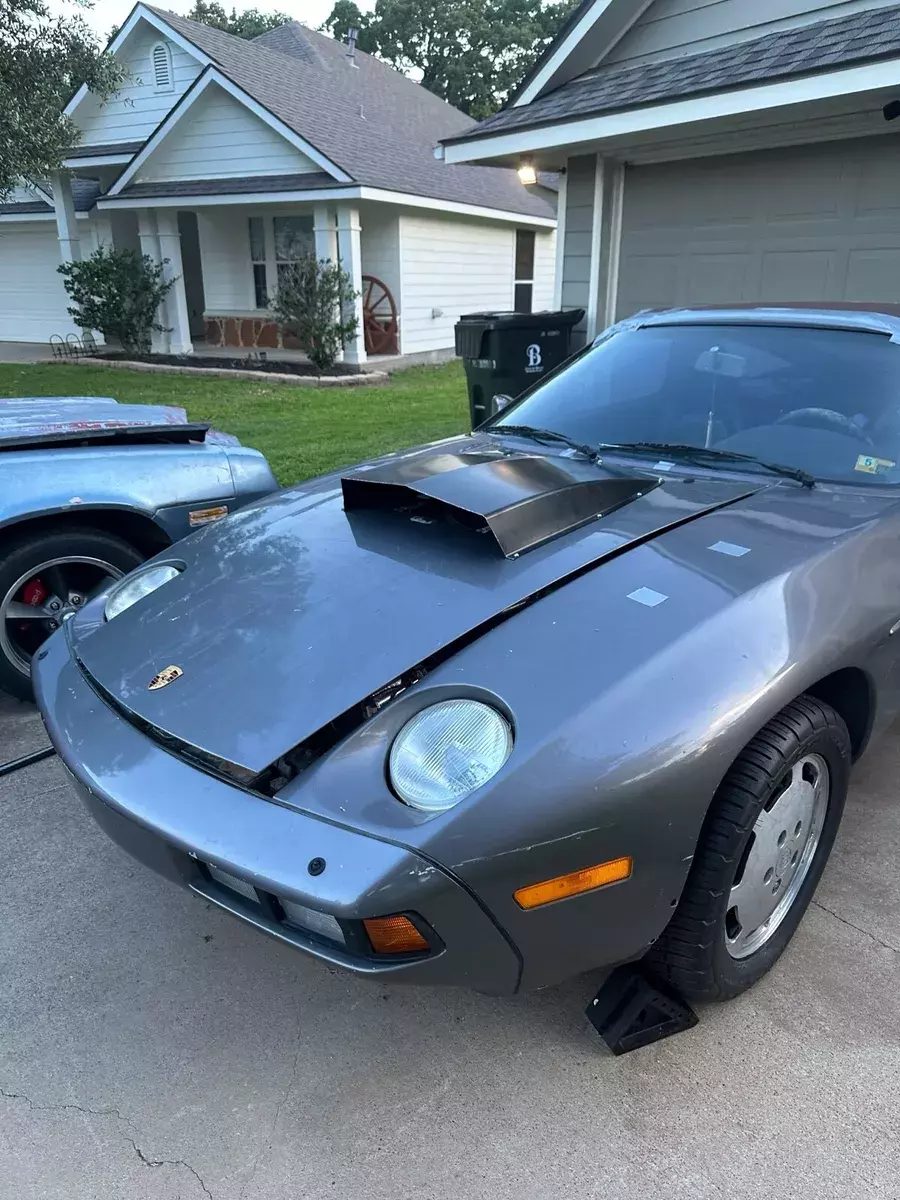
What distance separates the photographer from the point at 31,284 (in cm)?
1914

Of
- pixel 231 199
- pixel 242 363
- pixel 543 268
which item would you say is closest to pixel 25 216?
pixel 231 199

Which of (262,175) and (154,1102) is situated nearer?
(154,1102)

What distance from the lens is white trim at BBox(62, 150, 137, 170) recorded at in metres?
16.1

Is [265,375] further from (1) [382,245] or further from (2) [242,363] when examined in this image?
(1) [382,245]

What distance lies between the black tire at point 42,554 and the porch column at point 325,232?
11642mm

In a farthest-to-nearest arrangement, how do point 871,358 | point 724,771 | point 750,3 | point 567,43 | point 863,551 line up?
point 567,43
point 750,3
point 871,358
point 863,551
point 724,771

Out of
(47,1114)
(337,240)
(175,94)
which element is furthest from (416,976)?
(175,94)

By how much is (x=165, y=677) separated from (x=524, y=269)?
19968 millimetres

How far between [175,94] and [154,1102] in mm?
18200

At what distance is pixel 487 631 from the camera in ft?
6.22

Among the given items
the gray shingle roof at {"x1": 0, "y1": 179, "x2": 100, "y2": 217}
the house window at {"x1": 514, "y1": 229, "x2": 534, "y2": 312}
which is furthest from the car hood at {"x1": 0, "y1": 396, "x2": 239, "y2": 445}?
the house window at {"x1": 514, "y1": 229, "x2": 534, "y2": 312}

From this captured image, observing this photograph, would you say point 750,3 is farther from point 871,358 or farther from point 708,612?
point 708,612

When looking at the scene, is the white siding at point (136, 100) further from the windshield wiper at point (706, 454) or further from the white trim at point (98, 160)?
the windshield wiper at point (706, 454)

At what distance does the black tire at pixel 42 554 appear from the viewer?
3.26 m
